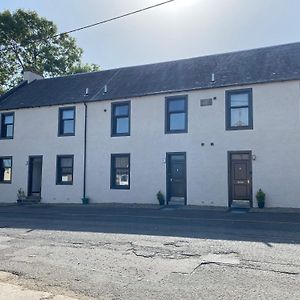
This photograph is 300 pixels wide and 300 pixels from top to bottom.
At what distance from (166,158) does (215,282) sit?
11829mm

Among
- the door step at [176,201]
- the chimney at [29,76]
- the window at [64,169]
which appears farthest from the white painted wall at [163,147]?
the chimney at [29,76]

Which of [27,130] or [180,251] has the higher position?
[27,130]

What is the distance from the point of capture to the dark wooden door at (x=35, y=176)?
20.8m

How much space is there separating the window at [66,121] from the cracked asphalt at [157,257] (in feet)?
28.9

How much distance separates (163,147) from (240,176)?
13.5 ft

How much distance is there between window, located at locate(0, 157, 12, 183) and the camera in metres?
21.5

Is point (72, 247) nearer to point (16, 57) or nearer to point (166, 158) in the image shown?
point (166, 158)

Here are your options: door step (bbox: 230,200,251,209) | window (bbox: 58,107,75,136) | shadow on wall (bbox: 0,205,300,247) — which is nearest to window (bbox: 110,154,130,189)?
shadow on wall (bbox: 0,205,300,247)

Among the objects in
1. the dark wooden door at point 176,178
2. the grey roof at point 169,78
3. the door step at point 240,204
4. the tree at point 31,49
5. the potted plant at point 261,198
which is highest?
the tree at point 31,49

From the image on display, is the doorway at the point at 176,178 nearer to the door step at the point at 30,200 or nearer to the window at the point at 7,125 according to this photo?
the door step at the point at 30,200

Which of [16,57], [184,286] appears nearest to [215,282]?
[184,286]

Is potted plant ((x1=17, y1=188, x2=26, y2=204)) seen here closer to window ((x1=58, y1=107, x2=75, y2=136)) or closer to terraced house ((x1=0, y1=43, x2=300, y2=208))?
terraced house ((x1=0, y1=43, x2=300, y2=208))

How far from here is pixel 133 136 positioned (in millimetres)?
18172

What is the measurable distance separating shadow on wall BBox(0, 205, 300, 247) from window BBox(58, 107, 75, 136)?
6884 millimetres
